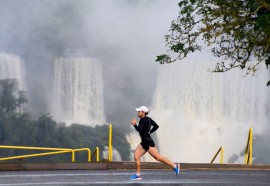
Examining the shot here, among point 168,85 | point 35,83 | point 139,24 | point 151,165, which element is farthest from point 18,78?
point 151,165

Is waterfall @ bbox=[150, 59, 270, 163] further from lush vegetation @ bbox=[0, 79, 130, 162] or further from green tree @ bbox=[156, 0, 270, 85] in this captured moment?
green tree @ bbox=[156, 0, 270, 85]

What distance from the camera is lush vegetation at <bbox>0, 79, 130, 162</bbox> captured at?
167 metres

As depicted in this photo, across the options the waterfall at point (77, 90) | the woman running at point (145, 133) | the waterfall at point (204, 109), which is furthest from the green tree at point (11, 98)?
the woman running at point (145, 133)

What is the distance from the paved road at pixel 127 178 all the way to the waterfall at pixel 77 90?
133 m

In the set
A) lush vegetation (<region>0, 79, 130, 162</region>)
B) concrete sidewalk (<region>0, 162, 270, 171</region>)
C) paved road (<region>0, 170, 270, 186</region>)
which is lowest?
paved road (<region>0, 170, 270, 186</region>)

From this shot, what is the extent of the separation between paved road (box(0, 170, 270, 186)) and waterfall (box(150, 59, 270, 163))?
131 meters

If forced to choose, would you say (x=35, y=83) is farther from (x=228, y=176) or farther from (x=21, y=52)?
(x=228, y=176)

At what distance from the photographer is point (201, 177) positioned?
2783 cm

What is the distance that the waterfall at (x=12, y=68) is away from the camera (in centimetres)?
16562

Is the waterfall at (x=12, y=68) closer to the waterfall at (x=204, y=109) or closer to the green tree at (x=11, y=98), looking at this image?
the green tree at (x=11, y=98)

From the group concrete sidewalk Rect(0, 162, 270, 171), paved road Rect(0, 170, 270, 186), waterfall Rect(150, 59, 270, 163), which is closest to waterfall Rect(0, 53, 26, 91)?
waterfall Rect(150, 59, 270, 163)

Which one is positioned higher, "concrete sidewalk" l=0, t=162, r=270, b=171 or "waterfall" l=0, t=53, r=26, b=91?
"waterfall" l=0, t=53, r=26, b=91

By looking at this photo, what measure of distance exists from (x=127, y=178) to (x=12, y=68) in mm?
145036

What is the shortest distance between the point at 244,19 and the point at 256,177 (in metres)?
4.49
